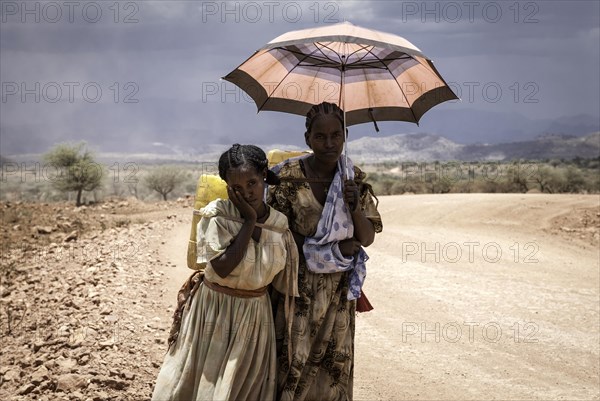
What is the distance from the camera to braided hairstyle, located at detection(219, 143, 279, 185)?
10.2ft

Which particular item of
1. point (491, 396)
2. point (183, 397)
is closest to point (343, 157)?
point (183, 397)

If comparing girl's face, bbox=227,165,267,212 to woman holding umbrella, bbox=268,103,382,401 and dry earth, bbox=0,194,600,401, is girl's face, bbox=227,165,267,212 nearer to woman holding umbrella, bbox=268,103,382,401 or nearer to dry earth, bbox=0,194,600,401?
woman holding umbrella, bbox=268,103,382,401

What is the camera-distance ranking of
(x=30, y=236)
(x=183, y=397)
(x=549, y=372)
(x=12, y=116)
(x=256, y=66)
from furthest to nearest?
(x=12, y=116), (x=30, y=236), (x=549, y=372), (x=256, y=66), (x=183, y=397)

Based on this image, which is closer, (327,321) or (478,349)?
(327,321)

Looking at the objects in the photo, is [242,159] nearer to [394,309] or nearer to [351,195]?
[351,195]

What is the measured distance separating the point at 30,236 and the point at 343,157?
8688 mm

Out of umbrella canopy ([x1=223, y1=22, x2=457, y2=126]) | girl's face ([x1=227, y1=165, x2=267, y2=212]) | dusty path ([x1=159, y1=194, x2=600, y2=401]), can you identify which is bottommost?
dusty path ([x1=159, y1=194, x2=600, y2=401])

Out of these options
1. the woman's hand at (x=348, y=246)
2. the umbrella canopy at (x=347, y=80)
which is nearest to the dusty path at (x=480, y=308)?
the woman's hand at (x=348, y=246)

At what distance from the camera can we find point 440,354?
611 cm

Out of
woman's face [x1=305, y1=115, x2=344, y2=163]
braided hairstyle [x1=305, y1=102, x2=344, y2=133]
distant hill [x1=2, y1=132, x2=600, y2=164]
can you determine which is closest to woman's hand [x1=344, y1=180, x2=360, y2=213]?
woman's face [x1=305, y1=115, x2=344, y2=163]

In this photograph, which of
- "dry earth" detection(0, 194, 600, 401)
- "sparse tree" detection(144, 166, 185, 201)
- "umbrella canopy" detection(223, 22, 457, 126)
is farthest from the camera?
"sparse tree" detection(144, 166, 185, 201)

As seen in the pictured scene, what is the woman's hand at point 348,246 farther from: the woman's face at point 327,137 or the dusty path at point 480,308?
the dusty path at point 480,308

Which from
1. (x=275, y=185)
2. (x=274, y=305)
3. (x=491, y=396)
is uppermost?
(x=275, y=185)

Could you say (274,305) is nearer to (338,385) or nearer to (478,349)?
(338,385)
